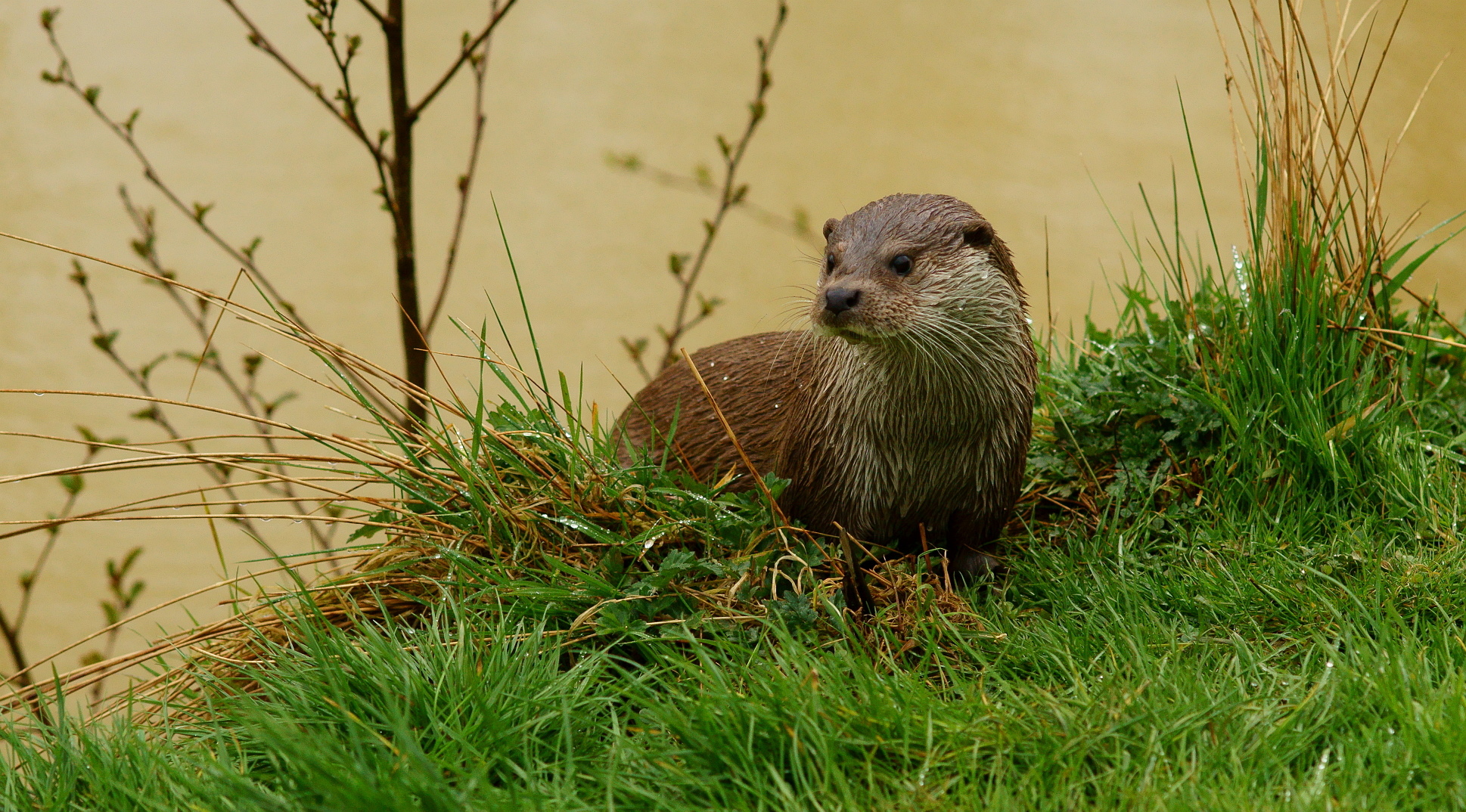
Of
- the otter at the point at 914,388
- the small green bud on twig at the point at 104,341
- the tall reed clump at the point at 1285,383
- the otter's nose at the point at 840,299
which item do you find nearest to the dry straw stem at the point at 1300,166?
the tall reed clump at the point at 1285,383

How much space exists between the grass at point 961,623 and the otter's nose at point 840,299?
0.35 m

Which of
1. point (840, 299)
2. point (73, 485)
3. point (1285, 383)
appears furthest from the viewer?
point (73, 485)

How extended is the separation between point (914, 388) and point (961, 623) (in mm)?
403

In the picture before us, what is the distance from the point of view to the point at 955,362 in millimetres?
2105

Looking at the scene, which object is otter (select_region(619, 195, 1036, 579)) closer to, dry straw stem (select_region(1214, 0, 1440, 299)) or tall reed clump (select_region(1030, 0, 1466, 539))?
tall reed clump (select_region(1030, 0, 1466, 539))

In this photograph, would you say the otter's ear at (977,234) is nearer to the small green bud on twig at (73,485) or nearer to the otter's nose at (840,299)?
the otter's nose at (840,299)

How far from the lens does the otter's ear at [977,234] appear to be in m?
2.10

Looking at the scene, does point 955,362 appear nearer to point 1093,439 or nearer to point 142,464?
point 1093,439

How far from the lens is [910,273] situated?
2049 mm

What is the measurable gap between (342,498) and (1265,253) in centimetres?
190

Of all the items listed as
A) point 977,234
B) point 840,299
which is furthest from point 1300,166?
point 840,299

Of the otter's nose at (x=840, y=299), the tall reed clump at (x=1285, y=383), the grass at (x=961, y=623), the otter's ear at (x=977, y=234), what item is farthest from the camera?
the tall reed clump at (x=1285, y=383)

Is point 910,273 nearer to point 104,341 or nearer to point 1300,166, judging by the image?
point 1300,166

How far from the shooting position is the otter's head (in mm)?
1970
